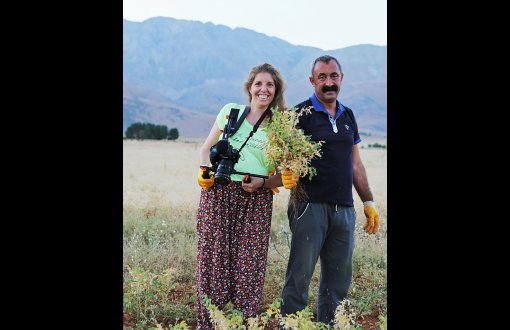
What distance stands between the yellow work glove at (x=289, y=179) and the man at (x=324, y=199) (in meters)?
0.20

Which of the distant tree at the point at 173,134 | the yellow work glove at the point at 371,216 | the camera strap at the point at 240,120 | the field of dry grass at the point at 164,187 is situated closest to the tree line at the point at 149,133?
the distant tree at the point at 173,134

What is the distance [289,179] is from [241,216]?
1.77ft

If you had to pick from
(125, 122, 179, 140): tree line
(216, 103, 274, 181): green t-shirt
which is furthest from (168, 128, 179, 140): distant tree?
(216, 103, 274, 181): green t-shirt

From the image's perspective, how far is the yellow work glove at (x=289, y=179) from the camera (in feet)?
13.6

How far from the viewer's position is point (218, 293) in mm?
4512

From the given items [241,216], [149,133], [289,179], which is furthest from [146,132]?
[289,179]

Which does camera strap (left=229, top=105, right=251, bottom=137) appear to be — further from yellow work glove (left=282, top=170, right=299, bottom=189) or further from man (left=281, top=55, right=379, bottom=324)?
yellow work glove (left=282, top=170, right=299, bottom=189)
